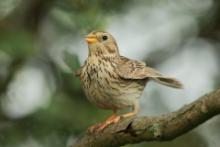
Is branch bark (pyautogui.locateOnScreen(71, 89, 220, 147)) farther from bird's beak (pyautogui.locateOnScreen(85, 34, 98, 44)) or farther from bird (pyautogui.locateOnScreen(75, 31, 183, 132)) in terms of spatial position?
bird's beak (pyautogui.locateOnScreen(85, 34, 98, 44))

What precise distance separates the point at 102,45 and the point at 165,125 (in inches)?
94.5

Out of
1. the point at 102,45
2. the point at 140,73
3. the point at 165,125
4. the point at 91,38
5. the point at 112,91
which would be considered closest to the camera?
the point at 165,125

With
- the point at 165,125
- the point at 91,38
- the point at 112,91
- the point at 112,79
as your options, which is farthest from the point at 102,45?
the point at 165,125

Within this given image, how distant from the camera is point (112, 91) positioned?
5.89 meters

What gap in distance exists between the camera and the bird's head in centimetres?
632

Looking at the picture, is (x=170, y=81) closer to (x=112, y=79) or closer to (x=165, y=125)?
(x=112, y=79)

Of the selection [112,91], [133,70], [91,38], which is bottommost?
[112,91]

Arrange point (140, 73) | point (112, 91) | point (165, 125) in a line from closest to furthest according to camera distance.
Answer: point (165, 125), point (112, 91), point (140, 73)

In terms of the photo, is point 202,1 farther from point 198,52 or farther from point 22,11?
point 22,11

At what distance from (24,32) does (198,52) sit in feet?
6.03

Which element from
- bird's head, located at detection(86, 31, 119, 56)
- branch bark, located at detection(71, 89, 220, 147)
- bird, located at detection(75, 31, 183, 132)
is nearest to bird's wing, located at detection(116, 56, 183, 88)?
bird, located at detection(75, 31, 183, 132)

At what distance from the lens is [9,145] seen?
6.49 meters

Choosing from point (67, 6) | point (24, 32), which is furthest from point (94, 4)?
point (24, 32)

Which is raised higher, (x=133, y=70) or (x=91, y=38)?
(x=91, y=38)
